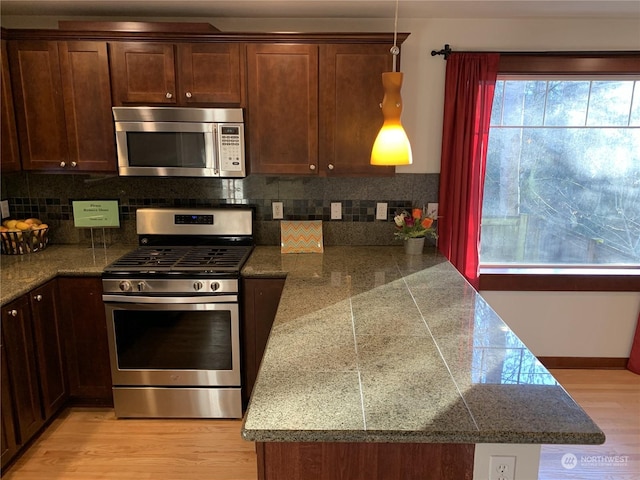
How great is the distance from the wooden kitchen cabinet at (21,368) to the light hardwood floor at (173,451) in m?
0.18

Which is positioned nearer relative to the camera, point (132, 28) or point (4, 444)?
point (4, 444)

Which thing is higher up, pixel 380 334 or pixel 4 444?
pixel 380 334

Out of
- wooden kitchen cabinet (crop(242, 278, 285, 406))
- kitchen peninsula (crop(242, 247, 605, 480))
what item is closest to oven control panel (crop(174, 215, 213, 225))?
wooden kitchen cabinet (crop(242, 278, 285, 406))

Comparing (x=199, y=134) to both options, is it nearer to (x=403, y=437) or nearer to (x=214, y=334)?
(x=214, y=334)

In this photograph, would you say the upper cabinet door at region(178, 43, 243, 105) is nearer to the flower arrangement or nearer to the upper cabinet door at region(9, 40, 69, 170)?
the upper cabinet door at region(9, 40, 69, 170)

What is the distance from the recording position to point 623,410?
2.86 m

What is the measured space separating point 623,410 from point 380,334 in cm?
207

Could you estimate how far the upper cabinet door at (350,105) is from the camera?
8.82 feet

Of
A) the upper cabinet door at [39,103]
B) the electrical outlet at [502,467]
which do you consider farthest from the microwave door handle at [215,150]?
the electrical outlet at [502,467]

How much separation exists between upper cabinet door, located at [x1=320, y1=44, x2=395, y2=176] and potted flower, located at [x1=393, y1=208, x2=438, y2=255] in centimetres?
32

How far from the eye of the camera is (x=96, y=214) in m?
3.00

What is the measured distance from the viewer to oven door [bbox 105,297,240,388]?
8.55ft

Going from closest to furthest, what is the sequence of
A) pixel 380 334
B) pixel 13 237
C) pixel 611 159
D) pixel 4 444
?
1. pixel 380 334
2. pixel 4 444
3. pixel 13 237
4. pixel 611 159

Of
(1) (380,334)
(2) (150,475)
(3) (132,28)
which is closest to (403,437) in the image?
(1) (380,334)
